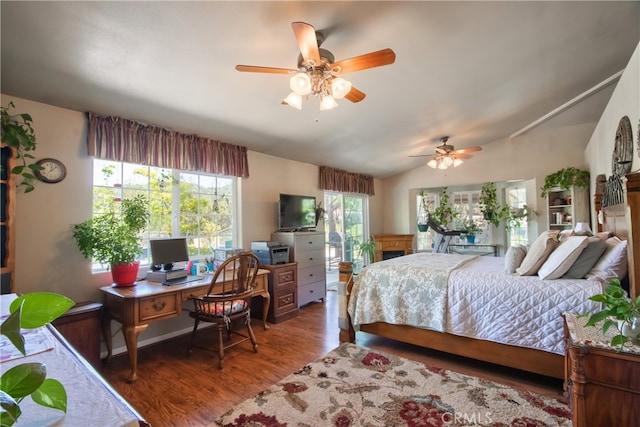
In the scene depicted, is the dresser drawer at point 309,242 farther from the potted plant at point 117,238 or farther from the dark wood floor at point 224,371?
the potted plant at point 117,238

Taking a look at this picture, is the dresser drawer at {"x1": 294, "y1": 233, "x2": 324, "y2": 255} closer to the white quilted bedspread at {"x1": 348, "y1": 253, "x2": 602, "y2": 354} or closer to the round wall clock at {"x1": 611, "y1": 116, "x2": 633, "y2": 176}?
the white quilted bedspread at {"x1": 348, "y1": 253, "x2": 602, "y2": 354}

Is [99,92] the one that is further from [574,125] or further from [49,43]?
[574,125]

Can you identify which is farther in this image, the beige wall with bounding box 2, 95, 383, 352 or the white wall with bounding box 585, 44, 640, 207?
the white wall with bounding box 585, 44, 640, 207

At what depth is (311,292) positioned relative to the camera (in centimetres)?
434

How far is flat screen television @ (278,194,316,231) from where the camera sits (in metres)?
4.27

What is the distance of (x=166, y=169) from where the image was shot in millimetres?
3271

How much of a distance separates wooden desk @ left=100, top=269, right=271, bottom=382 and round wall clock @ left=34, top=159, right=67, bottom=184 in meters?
0.98

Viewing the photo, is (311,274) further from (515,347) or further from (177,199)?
(515,347)

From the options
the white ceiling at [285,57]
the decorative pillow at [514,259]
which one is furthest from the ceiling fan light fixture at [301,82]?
the decorative pillow at [514,259]

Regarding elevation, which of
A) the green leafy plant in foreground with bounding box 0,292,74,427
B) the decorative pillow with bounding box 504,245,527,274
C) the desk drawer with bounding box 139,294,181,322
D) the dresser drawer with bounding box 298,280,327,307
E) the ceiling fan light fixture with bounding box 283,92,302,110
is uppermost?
the ceiling fan light fixture with bounding box 283,92,302,110

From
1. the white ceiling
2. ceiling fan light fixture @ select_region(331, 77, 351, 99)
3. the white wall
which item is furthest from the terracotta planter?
the white wall

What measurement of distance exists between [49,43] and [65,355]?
1893mm

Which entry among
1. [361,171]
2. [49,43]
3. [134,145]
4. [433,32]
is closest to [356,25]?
[433,32]

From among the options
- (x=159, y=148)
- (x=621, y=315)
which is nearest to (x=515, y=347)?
(x=621, y=315)
